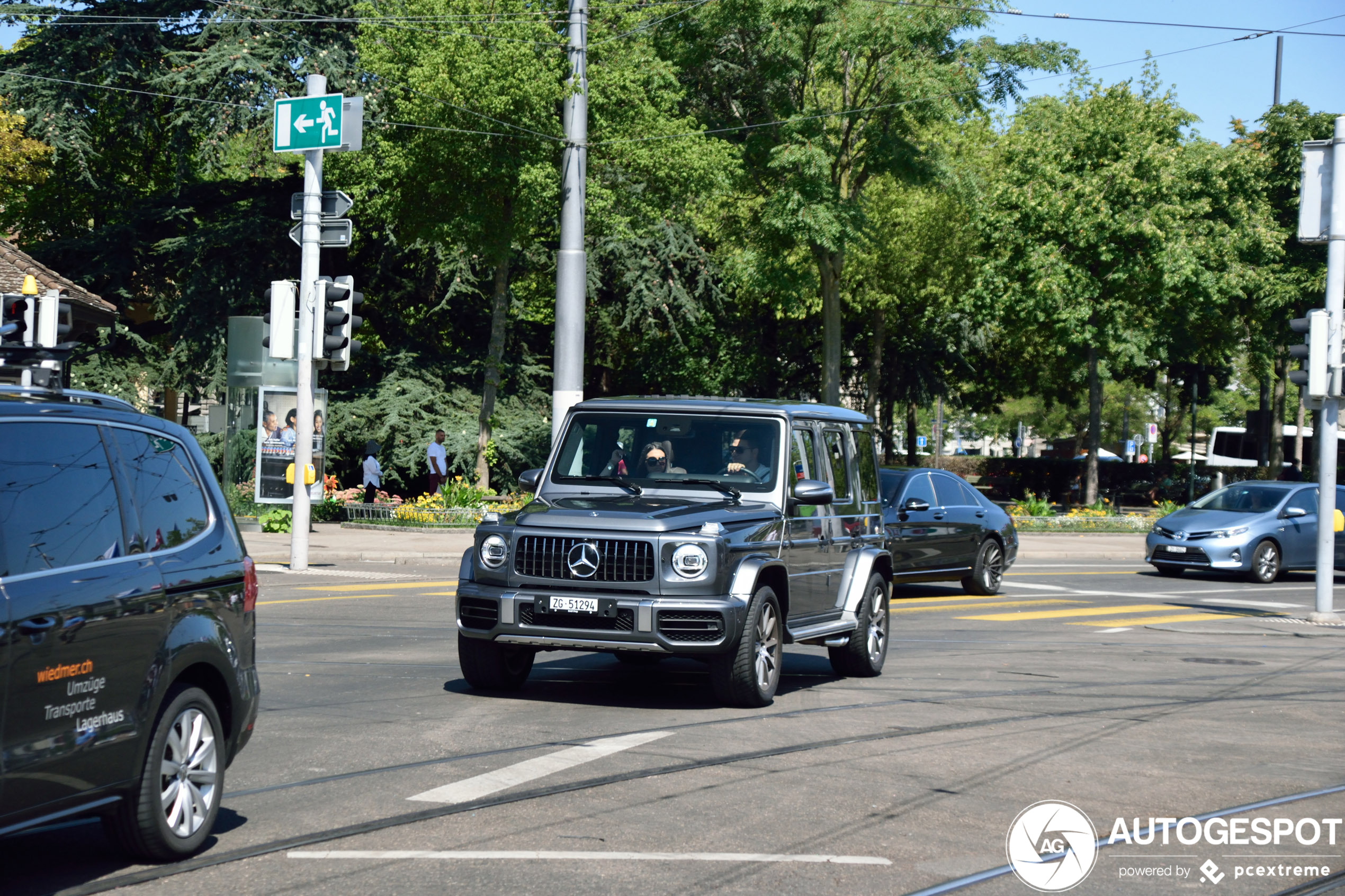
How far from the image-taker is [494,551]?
924 cm

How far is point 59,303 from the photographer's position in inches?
588

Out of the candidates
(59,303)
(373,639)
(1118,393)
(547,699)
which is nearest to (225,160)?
(59,303)

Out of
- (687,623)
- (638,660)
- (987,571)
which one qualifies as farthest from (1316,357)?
(687,623)

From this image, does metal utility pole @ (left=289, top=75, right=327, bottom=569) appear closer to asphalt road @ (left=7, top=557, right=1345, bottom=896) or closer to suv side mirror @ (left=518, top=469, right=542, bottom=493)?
asphalt road @ (left=7, top=557, right=1345, bottom=896)

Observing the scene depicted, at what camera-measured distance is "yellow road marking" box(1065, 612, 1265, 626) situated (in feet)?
53.7

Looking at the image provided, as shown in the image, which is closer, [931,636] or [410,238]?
[931,636]

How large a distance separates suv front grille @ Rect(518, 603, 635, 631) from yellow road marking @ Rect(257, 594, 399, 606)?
7067 mm

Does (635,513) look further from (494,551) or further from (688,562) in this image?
(494,551)

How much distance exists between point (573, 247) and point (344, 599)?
9.08 m

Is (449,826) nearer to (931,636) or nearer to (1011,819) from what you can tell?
(1011,819)

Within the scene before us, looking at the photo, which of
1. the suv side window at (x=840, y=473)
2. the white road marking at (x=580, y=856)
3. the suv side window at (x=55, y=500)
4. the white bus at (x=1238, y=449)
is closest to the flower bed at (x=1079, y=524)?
the suv side window at (x=840, y=473)

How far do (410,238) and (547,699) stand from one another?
24832 mm

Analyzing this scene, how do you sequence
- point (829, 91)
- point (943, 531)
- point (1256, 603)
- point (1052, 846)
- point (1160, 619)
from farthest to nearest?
1. point (829, 91)
2. point (1256, 603)
3. point (943, 531)
4. point (1160, 619)
5. point (1052, 846)

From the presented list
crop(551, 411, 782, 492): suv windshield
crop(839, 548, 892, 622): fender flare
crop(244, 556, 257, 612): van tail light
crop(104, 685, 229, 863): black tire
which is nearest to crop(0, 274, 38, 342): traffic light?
crop(551, 411, 782, 492): suv windshield
